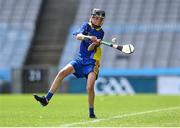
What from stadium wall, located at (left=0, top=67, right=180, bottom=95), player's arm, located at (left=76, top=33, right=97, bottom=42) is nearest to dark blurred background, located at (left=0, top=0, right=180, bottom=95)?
stadium wall, located at (left=0, top=67, right=180, bottom=95)

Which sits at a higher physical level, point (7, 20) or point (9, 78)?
point (7, 20)

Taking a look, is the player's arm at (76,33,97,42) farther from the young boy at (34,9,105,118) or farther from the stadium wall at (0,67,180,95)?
the stadium wall at (0,67,180,95)

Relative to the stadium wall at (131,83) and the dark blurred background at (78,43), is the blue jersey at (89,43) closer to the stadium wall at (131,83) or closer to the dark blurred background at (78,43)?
the stadium wall at (131,83)

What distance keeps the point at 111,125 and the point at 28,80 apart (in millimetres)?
29588

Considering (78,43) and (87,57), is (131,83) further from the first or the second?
(87,57)

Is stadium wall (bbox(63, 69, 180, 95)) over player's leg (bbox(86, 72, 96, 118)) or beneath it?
beneath

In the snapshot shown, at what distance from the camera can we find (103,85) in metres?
37.4

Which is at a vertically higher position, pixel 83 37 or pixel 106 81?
pixel 83 37

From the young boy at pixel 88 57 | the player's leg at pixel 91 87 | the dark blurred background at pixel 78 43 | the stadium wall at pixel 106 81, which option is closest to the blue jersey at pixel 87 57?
the young boy at pixel 88 57

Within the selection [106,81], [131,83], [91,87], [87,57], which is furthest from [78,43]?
[91,87]

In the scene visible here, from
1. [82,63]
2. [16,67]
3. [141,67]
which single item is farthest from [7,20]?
[82,63]

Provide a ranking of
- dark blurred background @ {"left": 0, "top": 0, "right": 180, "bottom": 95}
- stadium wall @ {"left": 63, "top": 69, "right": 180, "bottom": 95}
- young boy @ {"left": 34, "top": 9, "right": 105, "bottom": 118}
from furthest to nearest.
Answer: dark blurred background @ {"left": 0, "top": 0, "right": 180, "bottom": 95} < stadium wall @ {"left": 63, "top": 69, "right": 180, "bottom": 95} < young boy @ {"left": 34, "top": 9, "right": 105, "bottom": 118}

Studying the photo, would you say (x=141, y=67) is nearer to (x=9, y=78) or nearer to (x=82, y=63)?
(x=9, y=78)

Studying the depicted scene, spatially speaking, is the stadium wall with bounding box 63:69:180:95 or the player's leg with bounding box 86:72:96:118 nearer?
the player's leg with bounding box 86:72:96:118
